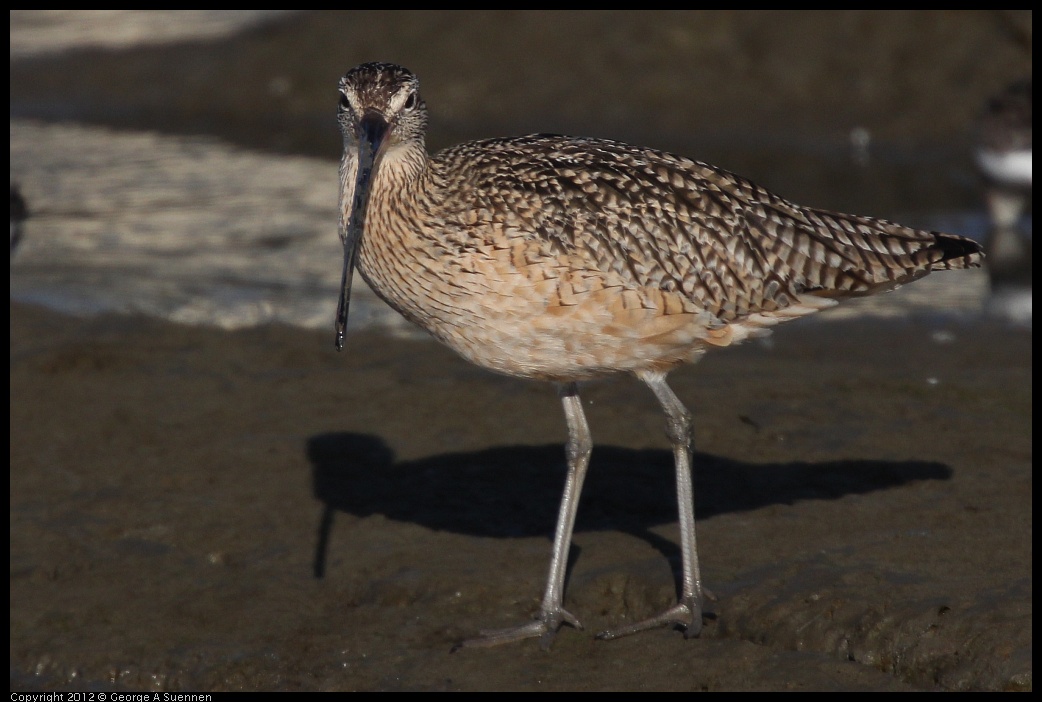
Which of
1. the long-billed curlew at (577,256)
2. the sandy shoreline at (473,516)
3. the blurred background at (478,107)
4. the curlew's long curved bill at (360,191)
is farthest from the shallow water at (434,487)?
the curlew's long curved bill at (360,191)

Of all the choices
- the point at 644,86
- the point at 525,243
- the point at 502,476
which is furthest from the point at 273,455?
the point at 644,86

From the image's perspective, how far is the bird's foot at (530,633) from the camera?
18.2 ft

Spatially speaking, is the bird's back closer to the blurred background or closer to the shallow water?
the shallow water

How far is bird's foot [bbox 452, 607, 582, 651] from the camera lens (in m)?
5.55

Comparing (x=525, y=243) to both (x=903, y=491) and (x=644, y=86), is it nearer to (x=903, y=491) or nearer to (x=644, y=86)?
(x=903, y=491)

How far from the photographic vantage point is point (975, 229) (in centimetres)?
1204

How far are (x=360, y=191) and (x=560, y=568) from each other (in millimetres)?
1699

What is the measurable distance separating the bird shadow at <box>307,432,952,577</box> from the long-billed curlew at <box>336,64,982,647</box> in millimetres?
849

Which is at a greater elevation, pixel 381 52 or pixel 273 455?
pixel 381 52

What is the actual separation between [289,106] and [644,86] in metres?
4.26

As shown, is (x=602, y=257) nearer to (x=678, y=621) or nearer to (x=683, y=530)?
(x=683, y=530)

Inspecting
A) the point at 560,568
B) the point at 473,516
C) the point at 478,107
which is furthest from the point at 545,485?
the point at 478,107

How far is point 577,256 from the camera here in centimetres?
532

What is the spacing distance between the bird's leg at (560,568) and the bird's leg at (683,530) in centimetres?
20
